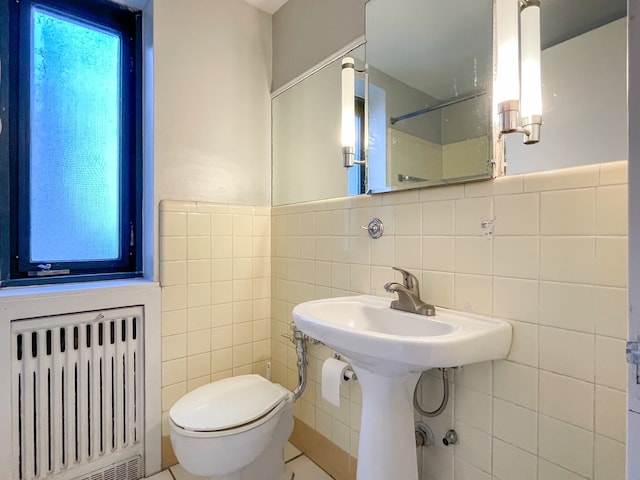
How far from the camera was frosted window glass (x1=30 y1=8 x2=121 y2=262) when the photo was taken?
141 cm

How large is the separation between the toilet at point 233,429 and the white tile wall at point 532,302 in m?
0.57

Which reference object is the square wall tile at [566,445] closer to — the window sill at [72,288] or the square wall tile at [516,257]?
the square wall tile at [516,257]

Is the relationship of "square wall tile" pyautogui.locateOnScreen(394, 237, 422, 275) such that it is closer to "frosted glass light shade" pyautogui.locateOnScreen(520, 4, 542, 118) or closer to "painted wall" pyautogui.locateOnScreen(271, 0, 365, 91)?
"frosted glass light shade" pyautogui.locateOnScreen(520, 4, 542, 118)

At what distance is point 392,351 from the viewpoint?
79 cm

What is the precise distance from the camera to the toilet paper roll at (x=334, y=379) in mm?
1266

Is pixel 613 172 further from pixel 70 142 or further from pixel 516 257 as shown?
pixel 70 142

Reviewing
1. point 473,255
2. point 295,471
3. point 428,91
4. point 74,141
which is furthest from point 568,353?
point 74,141

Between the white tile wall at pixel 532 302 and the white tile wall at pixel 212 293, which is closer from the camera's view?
the white tile wall at pixel 532 302

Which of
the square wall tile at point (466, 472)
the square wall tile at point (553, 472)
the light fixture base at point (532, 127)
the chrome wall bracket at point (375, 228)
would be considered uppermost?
the light fixture base at point (532, 127)

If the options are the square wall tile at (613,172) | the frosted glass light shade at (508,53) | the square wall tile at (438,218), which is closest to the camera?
the square wall tile at (613,172)

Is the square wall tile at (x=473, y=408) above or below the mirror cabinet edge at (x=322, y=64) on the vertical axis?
below

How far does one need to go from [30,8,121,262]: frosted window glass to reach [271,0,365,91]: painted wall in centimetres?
80

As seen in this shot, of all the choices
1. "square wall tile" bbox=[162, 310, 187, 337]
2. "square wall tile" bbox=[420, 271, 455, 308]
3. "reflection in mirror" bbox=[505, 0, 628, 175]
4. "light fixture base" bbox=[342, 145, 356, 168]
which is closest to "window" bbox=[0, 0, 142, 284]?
"square wall tile" bbox=[162, 310, 187, 337]

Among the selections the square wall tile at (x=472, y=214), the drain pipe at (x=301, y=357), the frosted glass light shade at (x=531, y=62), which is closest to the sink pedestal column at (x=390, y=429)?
the square wall tile at (x=472, y=214)
